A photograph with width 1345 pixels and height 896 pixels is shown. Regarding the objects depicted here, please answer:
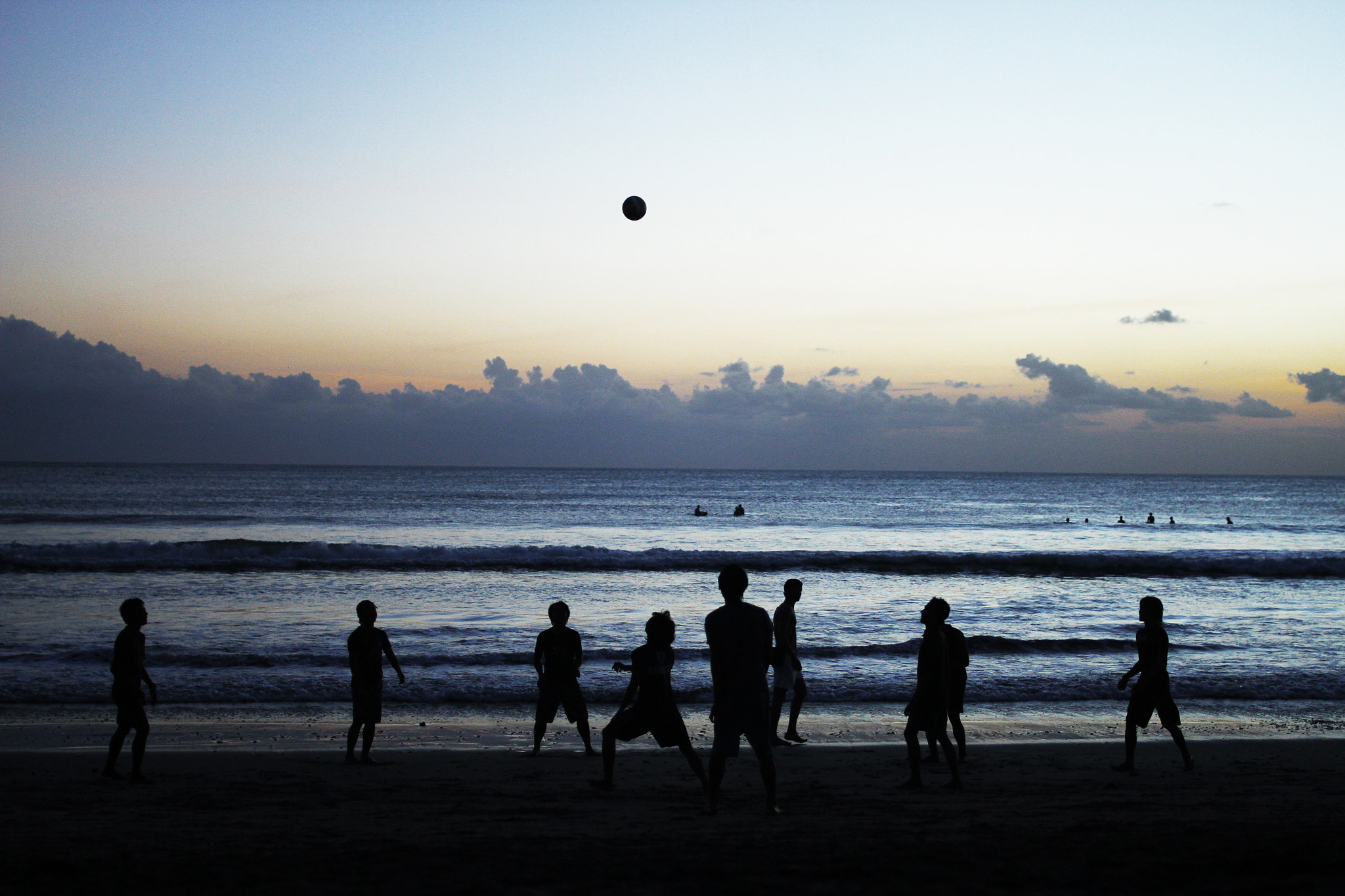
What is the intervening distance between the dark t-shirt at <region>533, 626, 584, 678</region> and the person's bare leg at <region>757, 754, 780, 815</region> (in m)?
2.58

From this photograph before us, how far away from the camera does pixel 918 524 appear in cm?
5347

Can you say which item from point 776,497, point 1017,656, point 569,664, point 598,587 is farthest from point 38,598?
point 776,497

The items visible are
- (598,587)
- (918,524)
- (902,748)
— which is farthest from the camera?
(918,524)

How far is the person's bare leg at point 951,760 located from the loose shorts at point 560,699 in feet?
10.9

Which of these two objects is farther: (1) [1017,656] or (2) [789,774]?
(1) [1017,656]

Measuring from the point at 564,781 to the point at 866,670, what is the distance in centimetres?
686

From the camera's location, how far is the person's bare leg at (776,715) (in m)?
8.94

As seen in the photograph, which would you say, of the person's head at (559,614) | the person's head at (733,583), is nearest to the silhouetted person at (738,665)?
the person's head at (733,583)

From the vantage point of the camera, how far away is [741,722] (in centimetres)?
632

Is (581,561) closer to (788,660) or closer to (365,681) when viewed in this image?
(788,660)

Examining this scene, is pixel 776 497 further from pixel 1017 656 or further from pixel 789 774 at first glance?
pixel 789 774

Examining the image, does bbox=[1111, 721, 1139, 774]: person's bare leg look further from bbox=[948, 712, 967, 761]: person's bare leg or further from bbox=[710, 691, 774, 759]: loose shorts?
bbox=[710, 691, 774, 759]: loose shorts

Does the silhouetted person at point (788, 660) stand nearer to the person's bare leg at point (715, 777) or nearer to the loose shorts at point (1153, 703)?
the person's bare leg at point (715, 777)

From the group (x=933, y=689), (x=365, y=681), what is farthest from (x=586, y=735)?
(x=933, y=689)
